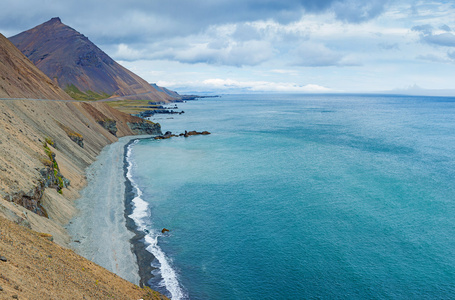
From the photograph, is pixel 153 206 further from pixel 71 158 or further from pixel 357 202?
pixel 357 202

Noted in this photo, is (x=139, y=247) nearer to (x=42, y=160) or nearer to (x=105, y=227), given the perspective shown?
(x=105, y=227)

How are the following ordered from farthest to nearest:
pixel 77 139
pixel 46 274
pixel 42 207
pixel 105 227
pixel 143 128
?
pixel 143 128, pixel 77 139, pixel 105 227, pixel 42 207, pixel 46 274

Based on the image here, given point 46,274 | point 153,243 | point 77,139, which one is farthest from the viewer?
point 77,139

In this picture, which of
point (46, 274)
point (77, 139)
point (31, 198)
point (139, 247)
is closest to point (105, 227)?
point (139, 247)

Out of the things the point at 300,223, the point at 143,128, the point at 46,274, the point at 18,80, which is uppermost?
the point at 18,80

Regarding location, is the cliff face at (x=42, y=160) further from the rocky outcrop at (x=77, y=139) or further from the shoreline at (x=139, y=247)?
the shoreline at (x=139, y=247)

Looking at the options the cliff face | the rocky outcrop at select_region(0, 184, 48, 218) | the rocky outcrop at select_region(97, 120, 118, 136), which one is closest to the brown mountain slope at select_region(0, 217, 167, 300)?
the cliff face

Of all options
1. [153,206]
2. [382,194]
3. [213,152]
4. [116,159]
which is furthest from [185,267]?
[213,152]

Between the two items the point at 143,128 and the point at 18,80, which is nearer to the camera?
the point at 18,80
